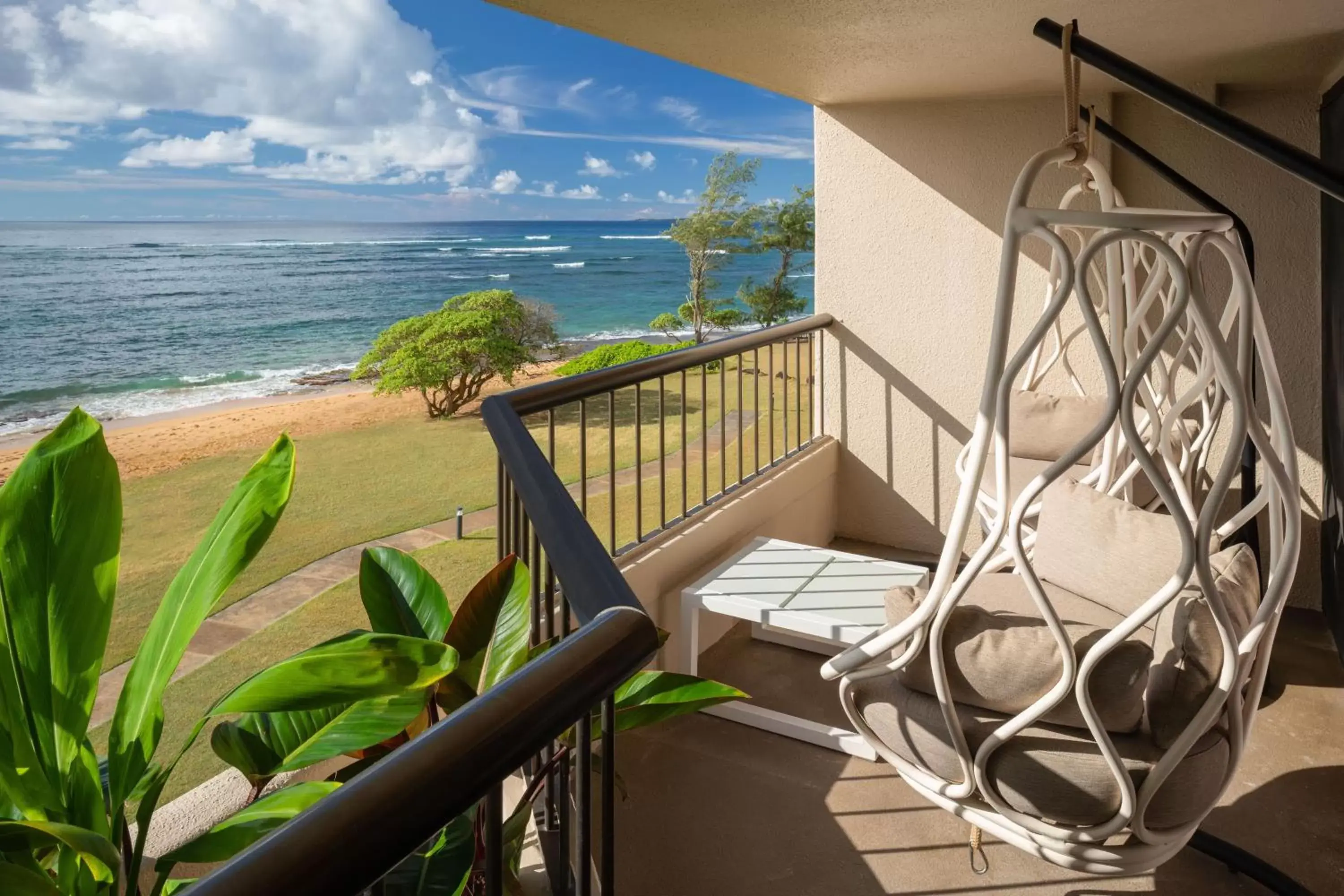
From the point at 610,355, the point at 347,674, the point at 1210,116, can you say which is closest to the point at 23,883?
the point at 347,674

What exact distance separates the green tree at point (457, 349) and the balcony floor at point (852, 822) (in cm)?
872

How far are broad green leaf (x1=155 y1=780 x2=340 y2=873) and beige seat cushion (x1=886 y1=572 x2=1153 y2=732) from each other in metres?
1.04

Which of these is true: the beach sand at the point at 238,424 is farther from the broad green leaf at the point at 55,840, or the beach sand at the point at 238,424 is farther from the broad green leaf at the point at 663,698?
the broad green leaf at the point at 55,840

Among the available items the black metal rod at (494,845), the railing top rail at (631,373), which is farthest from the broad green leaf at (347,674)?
the railing top rail at (631,373)

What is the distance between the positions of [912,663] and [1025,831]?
1.14 ft

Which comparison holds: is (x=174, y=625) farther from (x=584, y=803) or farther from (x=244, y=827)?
(x=584, y=803)

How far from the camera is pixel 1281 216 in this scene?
11.4 feet

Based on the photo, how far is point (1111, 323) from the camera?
2598 millimetres

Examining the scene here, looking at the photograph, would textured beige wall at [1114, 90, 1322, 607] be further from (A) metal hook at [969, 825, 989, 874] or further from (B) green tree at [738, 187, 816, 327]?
(B) green tree at [738, 187, 816, 327]

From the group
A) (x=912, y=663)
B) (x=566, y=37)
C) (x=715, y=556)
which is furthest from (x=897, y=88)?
(x=566, y=37)

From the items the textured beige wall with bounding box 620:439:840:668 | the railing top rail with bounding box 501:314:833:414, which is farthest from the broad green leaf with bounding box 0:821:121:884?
the textured beige wall with bounding box 620:439:840:668

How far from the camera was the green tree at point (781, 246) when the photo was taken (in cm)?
1819

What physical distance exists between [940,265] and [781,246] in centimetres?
1485

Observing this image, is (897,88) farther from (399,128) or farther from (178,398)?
(399,128)
